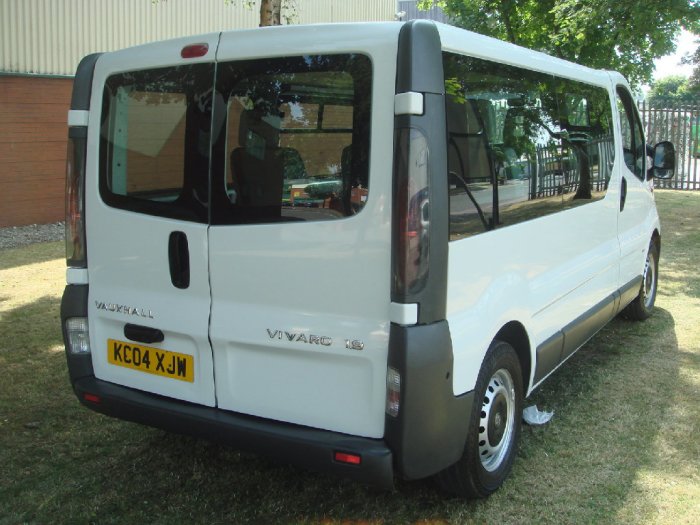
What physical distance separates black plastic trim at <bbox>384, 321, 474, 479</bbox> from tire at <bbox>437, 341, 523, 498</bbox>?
290mm

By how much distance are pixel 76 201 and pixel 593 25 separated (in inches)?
407

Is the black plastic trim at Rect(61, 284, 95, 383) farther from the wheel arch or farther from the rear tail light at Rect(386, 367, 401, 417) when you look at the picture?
the wheel arch

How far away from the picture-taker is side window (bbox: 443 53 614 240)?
2.96m

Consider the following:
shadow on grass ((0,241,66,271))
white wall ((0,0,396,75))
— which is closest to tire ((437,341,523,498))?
shadow on grass ((0,241,66,271))

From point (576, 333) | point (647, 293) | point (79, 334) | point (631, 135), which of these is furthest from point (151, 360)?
point (647, 293)

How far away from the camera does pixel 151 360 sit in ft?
11.0

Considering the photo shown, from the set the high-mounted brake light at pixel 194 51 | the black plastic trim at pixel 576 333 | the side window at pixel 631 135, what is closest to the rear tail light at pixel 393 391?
the black plastic trim at pixel 576 333

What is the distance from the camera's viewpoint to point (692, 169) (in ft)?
63.7

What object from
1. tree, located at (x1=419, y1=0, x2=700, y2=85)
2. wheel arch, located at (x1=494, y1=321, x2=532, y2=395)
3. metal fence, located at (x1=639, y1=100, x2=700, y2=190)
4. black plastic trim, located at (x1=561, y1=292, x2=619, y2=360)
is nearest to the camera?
wheel arch, located at (x1=494, y1=321, x2=532, y2=395)

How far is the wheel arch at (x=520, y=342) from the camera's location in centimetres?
350

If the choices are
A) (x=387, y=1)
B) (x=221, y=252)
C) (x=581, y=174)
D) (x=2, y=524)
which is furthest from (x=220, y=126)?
(x=387, y=1)

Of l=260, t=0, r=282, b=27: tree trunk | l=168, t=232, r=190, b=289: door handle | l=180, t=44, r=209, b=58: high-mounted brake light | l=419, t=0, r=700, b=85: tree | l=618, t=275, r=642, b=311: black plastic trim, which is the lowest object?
l=618, t=275, r=642, b=311: black plastic trim

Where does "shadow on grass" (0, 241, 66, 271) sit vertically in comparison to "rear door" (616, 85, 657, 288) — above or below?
below

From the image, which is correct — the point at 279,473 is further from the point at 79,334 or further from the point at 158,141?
the point at 158,141
